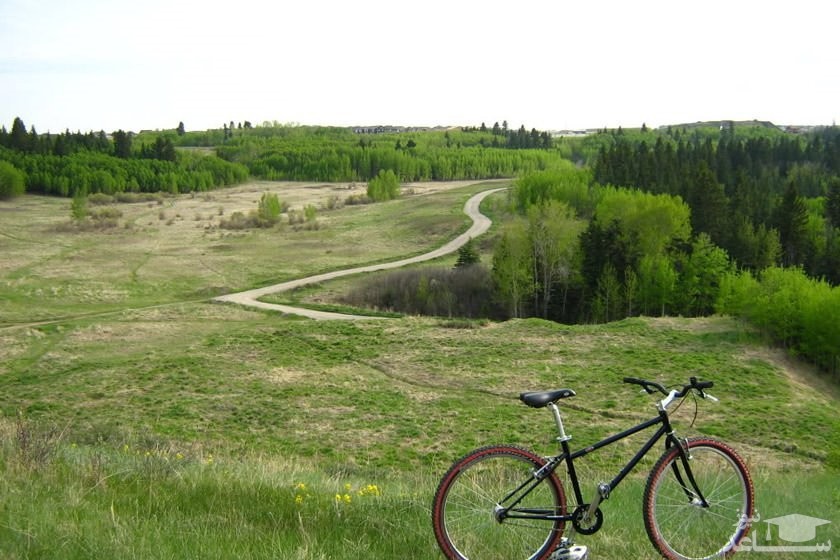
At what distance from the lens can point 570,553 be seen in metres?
6.02

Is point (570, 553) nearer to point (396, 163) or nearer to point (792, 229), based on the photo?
point (792, 229)

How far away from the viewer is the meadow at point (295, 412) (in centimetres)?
688

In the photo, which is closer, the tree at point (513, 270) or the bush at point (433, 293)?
the tree at point (513, 270)

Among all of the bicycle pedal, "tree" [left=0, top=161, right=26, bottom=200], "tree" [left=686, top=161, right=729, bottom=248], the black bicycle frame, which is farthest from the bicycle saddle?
"tree" [left=0, top=161, right=26, bottom=200]

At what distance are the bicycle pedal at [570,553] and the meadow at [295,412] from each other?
50 cm

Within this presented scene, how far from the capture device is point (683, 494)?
645 centimetres

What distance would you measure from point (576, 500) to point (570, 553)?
43 centimetres

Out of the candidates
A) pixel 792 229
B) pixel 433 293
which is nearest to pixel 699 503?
pixel 433 293

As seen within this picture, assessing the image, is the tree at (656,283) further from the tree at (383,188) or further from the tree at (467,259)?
the tree at (383,188)

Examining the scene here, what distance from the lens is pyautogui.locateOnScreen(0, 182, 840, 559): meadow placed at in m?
6.88

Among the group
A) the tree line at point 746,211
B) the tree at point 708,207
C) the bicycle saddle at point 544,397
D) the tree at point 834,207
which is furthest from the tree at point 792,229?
the bicycle saddle at point 544,397

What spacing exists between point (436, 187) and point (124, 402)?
364 ft

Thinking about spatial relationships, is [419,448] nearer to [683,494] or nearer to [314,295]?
[683,494]

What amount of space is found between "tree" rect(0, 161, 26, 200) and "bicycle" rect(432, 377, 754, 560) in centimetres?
11794
